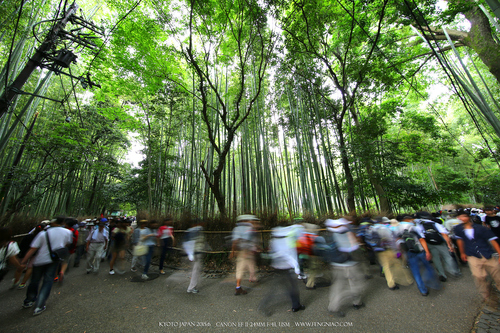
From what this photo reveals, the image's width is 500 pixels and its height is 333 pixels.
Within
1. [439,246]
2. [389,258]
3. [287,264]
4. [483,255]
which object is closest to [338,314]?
[287,264]

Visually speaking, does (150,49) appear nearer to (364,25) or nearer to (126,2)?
(126,2)

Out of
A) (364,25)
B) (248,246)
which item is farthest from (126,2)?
(248,246)

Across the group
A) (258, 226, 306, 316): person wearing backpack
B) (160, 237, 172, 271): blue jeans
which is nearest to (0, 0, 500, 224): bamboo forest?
(160, 237, 172, 271): blue jeans

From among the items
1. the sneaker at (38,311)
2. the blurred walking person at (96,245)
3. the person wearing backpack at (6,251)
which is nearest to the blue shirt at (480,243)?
the sneaker at (38,311)

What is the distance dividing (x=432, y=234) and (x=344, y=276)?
183 centimetres

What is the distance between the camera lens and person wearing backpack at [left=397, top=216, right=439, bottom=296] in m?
2.37

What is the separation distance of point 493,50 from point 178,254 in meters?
7.86

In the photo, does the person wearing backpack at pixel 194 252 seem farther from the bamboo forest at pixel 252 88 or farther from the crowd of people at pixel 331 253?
the bamboo forest at pixel 252 88

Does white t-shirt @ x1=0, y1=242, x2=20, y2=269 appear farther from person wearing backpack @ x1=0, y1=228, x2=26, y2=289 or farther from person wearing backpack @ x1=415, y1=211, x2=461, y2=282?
person wearing backpack @ x1=415, y1=211, x2=461, y2=282

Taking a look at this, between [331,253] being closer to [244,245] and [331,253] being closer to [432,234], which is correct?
[244,245]

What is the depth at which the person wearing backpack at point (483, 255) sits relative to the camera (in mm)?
1958

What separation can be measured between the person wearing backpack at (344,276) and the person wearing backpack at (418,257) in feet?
2.98

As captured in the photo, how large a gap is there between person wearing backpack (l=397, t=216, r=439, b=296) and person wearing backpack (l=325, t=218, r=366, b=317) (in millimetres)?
907

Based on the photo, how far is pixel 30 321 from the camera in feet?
6.36
